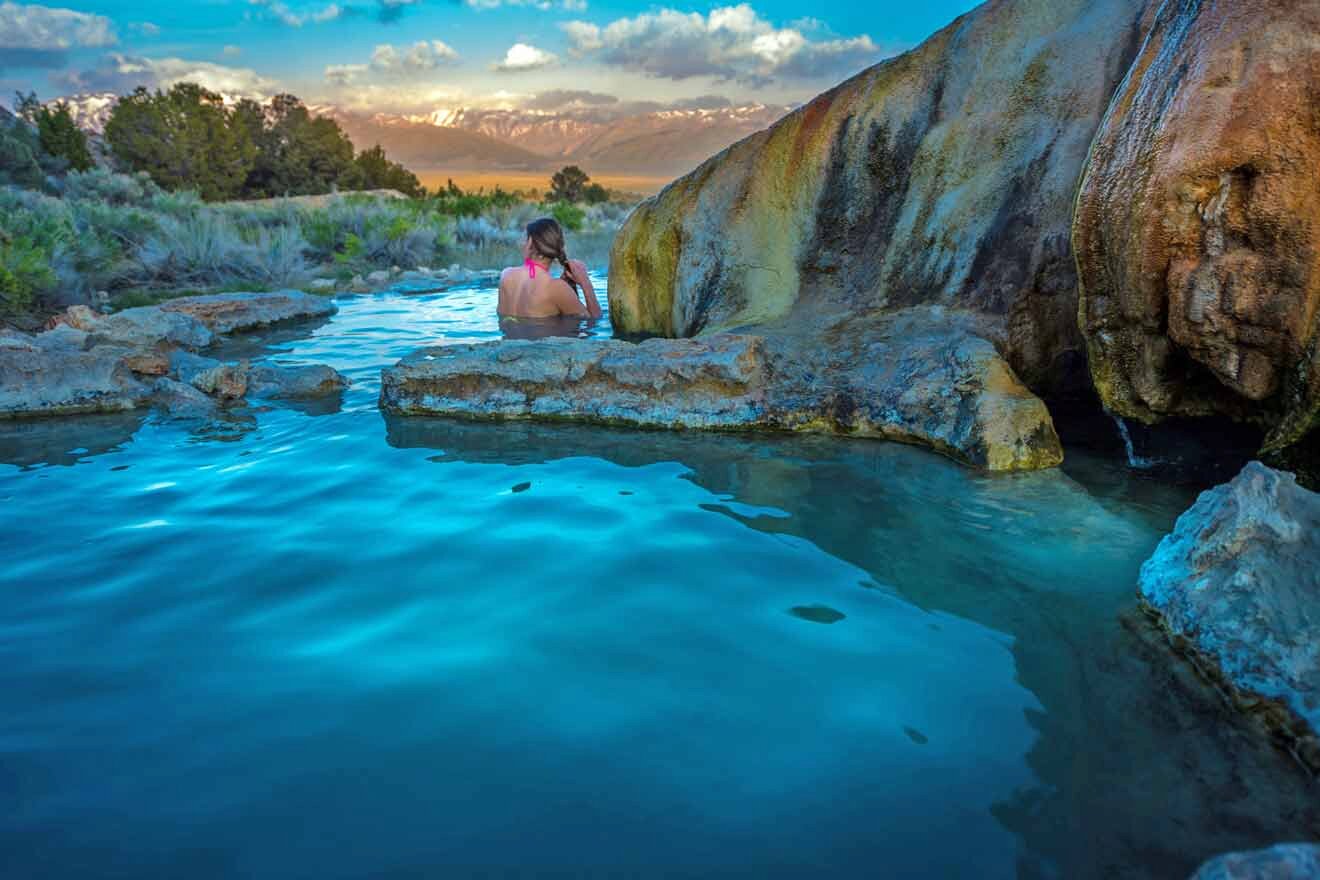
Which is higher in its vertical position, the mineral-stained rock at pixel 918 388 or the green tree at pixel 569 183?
the green tree at pixel 569 183

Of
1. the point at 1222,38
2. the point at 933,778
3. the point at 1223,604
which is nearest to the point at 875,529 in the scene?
the point at 1223,604

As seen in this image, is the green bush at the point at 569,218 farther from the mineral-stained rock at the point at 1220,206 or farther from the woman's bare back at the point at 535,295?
the mineral-stained rock at the point at 1220,206

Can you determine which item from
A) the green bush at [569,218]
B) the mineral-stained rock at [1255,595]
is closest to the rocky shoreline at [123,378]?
the mineral-stained rock at [1255,595]

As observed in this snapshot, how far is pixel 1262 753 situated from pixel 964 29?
489cm

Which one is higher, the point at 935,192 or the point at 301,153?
the point at 301,153

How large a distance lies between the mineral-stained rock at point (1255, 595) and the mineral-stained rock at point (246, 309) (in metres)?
8.94

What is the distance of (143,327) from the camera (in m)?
7.75

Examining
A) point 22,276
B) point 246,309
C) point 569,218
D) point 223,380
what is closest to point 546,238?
point 246,309

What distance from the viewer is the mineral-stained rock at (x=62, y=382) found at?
569cm

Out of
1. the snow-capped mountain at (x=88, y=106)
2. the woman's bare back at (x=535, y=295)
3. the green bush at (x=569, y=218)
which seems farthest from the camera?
the snow-capped mountain at (x=88, y=106)

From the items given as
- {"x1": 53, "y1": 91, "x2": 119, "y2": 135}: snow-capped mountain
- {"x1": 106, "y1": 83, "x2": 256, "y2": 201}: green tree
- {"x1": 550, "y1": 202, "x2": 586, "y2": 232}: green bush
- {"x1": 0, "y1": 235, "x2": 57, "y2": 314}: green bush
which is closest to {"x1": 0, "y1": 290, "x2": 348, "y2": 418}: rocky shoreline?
{"x1": 0, "y1": 235, "x2": 57, "y2": 314}: green bush

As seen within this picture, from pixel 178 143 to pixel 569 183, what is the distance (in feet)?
46.3

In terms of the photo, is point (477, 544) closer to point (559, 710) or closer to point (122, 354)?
point (559, 710)

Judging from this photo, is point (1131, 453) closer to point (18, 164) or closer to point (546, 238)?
point (546, 238)
